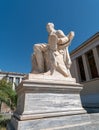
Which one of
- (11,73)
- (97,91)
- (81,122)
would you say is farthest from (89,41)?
(11,73)

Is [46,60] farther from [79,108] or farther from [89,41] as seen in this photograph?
[89,41]

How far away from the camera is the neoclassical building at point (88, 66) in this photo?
49.3 ft

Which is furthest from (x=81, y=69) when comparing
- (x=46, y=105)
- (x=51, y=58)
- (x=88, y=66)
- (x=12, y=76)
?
(x=12, y=76)

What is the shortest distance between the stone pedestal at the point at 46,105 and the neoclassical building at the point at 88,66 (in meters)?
11.2

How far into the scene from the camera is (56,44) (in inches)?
150

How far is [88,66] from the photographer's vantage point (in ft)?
57.2

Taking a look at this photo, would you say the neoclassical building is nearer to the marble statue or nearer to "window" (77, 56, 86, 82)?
"window" (77, 56, 86, 82)

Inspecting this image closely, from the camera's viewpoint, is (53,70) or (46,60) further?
(46,60)

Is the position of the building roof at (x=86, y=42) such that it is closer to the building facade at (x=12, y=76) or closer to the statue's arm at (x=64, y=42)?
the statue's arm at (x=64, y=42)

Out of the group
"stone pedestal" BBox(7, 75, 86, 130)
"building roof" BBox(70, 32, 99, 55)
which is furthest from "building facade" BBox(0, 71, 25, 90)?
"stone pedestal" BBox(7, 75, 86, 130)

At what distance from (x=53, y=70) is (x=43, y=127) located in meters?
1.65

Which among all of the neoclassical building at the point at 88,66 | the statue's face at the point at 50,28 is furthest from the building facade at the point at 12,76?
the statue's face at the point at 50,28

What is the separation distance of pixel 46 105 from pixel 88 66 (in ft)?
52.5

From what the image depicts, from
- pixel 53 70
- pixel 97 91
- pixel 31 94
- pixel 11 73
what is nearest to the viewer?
pixel 31 94
